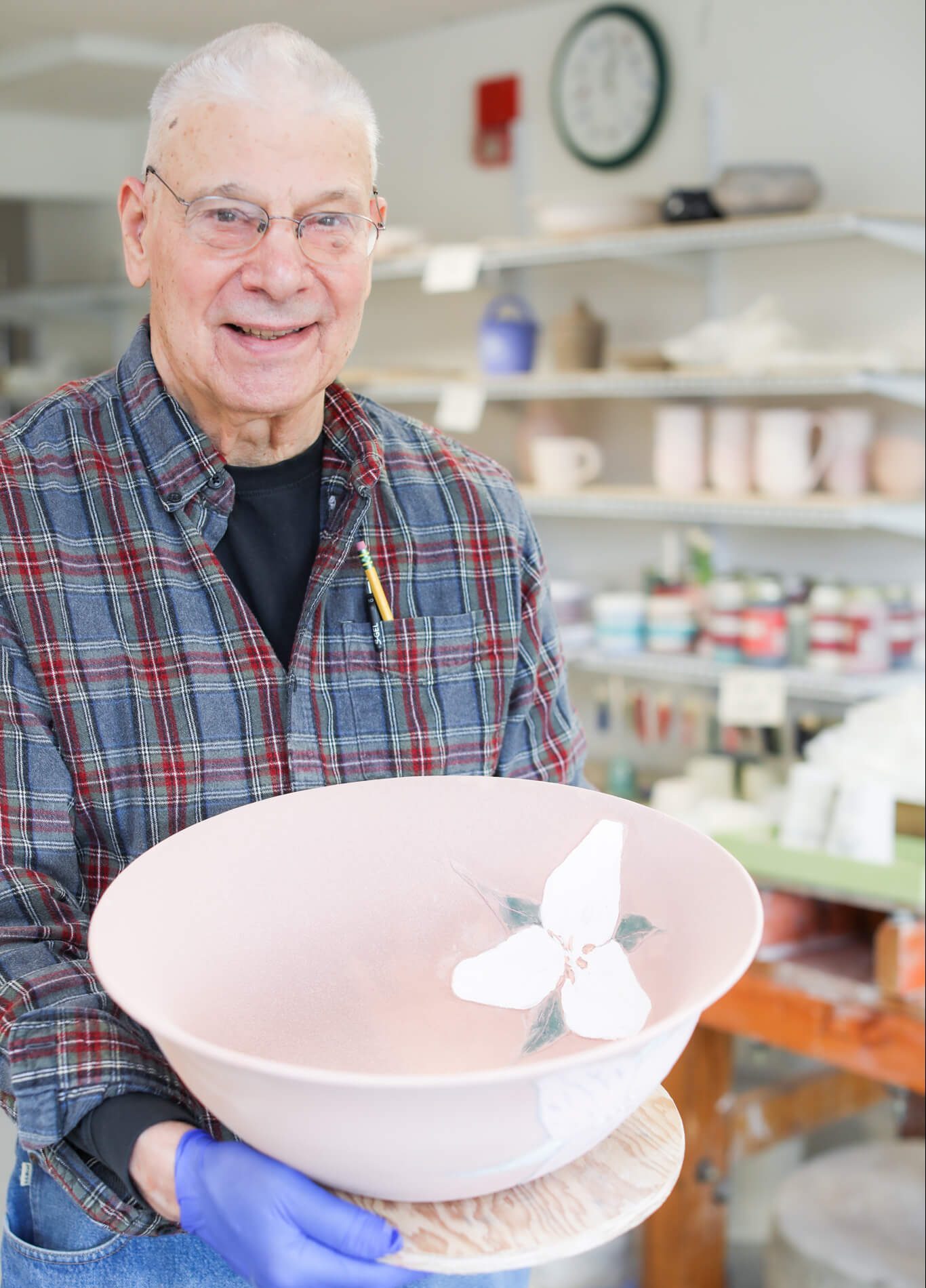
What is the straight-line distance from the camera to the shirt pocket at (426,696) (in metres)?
1.17

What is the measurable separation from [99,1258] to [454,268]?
2.53 meters

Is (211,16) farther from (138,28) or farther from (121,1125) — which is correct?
(121,1125)

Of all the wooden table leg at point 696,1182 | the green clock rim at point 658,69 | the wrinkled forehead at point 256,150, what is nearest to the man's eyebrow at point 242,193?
the wrinkled forehead at point 256,150

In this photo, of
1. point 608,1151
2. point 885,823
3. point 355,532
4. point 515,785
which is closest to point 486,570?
point 355,532

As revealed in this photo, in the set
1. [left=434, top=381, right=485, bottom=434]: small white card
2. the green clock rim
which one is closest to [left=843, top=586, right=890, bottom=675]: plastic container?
[left=434, top=381, right=485, bottom=434]: small white card

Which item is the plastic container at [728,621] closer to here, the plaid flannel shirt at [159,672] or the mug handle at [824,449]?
the mug handle at [824,449]

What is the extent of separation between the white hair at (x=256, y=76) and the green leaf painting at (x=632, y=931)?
2.19 ft

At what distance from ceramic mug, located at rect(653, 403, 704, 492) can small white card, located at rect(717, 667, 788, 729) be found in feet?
1.51

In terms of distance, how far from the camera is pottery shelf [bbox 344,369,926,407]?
100 inches

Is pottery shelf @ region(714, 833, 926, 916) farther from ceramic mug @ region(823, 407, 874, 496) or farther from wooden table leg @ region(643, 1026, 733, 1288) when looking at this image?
ceramic mug @ region(823, 407, 874, 496)

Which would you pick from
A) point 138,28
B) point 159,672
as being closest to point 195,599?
point 159,672

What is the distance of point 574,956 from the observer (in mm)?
934

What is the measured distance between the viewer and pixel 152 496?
1123mm

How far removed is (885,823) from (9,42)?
3.25 meters
